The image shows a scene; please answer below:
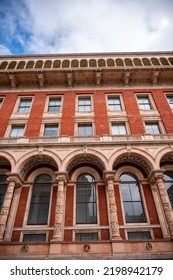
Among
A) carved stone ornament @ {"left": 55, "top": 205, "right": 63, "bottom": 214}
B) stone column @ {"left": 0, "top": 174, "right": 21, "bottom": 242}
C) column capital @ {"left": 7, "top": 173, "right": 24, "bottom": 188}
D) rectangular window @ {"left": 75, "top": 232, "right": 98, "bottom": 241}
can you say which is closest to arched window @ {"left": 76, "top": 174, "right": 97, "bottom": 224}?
rectangular window @ {"left": 75, "top": 232, "right": 98, "bottom": 241}

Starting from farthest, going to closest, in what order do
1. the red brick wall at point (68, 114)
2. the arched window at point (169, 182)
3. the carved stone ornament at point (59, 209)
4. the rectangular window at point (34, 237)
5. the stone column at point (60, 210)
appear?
the red brick wall at point (68, 114), the arched window at point (169, 182), the rectangular window at point (34, 237), the carved stone ornament at point (59, 209), the stone column at point (60, 210)

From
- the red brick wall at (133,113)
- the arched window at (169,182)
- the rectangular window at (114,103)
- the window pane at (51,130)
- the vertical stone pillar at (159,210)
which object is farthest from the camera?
the rectangular window at (114,103)

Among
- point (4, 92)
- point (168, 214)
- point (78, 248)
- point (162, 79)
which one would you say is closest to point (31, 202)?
point (78, 248)

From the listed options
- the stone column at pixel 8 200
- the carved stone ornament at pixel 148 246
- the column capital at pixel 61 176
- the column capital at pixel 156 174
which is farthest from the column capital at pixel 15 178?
the column capital at pixel 156 174

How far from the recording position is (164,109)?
16.3 meters

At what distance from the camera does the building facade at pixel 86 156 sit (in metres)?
10.2

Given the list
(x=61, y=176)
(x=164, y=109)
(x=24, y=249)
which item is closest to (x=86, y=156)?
(x=61, y=176)

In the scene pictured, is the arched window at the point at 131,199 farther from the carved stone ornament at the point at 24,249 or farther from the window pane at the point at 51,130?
the window pane at the point at 51,130

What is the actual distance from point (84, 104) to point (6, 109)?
7.22 meters

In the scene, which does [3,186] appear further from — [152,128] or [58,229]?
[152,128]

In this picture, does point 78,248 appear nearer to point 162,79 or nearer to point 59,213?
point 59,213

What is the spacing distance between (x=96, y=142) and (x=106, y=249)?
6.69 meters

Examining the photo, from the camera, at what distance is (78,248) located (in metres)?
9.14

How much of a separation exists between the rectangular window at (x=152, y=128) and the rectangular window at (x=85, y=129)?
15.9 ft
